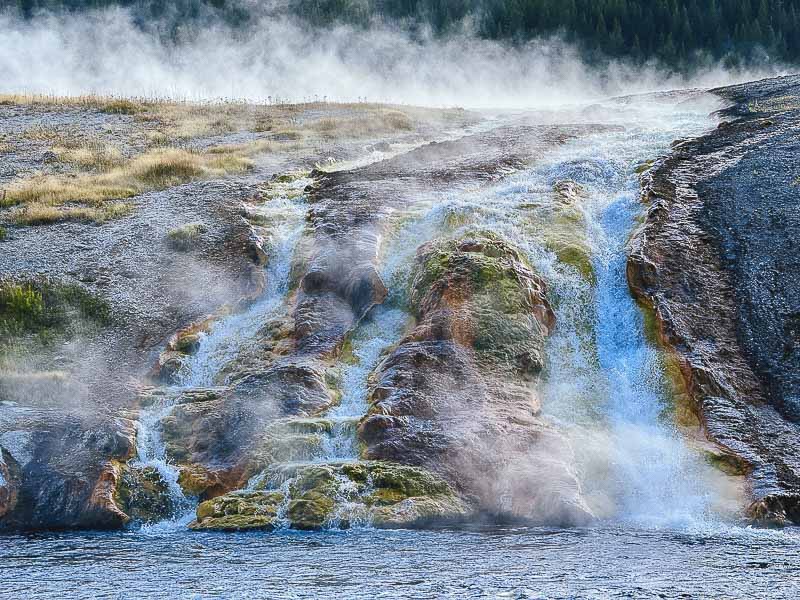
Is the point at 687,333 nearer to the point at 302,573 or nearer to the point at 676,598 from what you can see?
the point at 676,598

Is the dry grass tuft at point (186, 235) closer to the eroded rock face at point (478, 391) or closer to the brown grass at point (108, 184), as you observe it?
the brown grass at point (108, 184)

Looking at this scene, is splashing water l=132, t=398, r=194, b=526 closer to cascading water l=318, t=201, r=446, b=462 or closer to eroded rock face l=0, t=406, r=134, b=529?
eroded rock face l=0, t=406, r=134, b=529

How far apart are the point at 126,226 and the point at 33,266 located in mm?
3068

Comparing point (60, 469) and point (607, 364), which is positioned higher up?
Result: point (607, 364)

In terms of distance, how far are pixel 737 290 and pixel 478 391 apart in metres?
6.58

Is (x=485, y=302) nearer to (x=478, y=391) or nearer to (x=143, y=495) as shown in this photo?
(x=478, y=391)

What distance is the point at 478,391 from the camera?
639 inches

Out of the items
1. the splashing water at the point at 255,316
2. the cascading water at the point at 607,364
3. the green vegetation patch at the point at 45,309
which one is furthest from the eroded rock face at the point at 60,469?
the cascading water at the point at 607,364

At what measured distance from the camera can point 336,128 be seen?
117ft

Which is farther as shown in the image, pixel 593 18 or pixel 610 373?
pixel 593 18

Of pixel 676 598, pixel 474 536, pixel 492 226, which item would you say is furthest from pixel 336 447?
pixel 492 226

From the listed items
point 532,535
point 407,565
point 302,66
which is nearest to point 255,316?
point 532,535

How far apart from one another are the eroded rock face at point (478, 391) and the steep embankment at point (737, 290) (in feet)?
8.68

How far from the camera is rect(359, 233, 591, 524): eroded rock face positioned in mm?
14180
